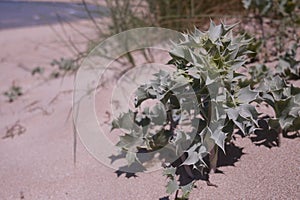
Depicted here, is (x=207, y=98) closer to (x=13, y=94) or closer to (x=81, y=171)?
(x=81, y=171)

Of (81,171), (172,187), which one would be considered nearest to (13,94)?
(81,171)

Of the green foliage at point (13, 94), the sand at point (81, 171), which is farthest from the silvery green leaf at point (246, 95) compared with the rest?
the green foliage at point (13, 94)

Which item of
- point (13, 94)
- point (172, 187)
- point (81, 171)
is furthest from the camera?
point (13, 94)

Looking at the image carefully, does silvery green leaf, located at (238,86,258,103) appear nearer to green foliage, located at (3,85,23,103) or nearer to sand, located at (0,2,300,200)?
sand, located at (0,2,300,200)

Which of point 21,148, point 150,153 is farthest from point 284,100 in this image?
point 21,148

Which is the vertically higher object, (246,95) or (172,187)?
(246,95)

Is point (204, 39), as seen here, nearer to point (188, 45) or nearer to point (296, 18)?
point (188, 45)

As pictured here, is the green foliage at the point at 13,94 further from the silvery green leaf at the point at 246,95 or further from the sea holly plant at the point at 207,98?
the silvery green leaf at the point at 246,95

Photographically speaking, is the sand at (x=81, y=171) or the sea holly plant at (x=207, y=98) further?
the sand at (x=81, y=171)

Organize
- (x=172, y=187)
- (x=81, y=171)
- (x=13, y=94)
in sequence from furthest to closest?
(x=13, y=94) < (x=81, y=171) < (x=172, y=187)

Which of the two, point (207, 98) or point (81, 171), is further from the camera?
point (81, 171)

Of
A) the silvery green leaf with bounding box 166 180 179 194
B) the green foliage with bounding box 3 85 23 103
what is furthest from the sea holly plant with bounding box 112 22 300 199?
the green foliage with bounding box 3 85 23 103

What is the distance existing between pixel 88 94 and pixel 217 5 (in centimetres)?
162

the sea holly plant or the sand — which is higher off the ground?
the sea holly plant
